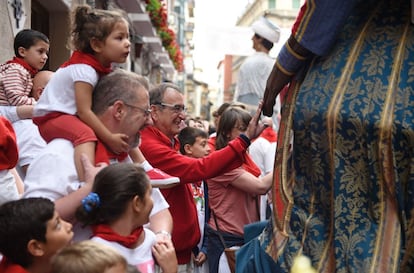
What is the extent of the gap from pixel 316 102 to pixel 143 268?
3.06 ft

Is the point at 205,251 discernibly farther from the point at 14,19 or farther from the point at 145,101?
the point at 14,19

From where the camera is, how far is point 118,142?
3049 mm

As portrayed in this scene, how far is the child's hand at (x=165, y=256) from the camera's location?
2.89m

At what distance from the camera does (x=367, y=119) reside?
8.71ft

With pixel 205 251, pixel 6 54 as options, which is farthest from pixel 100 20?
pixel 6 54

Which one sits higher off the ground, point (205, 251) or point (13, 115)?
point (13, 115)

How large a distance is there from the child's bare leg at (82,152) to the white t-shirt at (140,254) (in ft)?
0.90

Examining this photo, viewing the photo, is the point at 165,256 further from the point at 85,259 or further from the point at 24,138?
the point at 24,138

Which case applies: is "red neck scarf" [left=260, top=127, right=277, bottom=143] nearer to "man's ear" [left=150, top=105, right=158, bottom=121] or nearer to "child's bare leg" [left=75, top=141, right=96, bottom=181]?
"man's ear" [left=150, top=105, right=158, bottom=121]

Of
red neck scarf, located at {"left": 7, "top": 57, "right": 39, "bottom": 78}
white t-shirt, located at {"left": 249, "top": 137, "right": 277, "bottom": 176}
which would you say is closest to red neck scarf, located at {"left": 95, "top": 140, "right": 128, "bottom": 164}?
red neck scarf, located at {"left": 7, "top": 57, "right": 39, "bottom": 78}

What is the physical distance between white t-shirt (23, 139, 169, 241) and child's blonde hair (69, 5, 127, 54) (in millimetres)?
621

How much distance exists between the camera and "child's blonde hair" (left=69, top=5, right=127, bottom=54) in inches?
128

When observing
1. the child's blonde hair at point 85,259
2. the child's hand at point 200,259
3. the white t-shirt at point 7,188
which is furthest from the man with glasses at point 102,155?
the child's hand at point 200,259

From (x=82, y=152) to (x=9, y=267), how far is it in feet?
1.95
